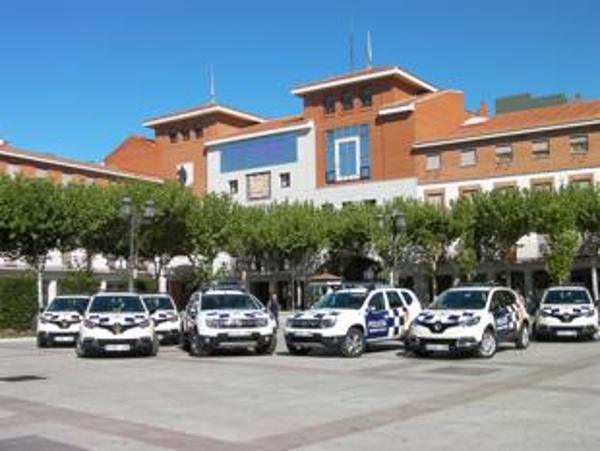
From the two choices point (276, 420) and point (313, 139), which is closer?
point (276, 420)

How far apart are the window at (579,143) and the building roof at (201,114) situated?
31.2 meters

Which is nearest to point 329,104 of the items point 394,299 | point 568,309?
point 568,309

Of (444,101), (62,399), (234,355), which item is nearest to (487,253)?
(444,101)

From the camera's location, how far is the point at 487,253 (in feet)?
181

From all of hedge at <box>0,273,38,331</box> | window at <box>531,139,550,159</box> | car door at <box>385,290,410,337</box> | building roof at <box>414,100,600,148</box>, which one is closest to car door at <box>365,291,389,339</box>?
car door at <box>385,290,410,337</box>

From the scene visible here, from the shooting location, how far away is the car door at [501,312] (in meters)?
22.3

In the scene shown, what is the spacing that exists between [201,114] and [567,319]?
2146 inches

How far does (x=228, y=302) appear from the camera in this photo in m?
23.7

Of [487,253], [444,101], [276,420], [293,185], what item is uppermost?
[444,101]

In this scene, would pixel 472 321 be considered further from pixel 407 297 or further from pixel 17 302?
pixel 17 302

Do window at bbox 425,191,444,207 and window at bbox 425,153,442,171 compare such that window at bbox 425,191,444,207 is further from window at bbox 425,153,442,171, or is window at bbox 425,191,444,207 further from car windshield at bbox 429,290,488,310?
car windshield at bbox 429,290,488,310

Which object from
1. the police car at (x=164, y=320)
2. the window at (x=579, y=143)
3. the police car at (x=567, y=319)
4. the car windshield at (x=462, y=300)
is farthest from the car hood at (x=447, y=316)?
the window at (x=579, y=143)

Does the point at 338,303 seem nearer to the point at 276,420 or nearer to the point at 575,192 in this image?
the point at 276,420

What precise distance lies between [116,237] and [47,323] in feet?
69.0
